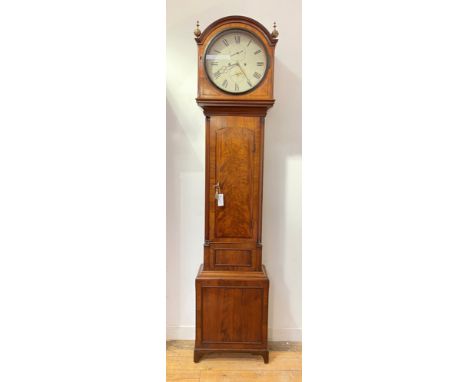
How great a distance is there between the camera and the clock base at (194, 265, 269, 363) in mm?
1756

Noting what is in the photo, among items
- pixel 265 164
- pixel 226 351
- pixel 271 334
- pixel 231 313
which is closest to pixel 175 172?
pixel 265 164

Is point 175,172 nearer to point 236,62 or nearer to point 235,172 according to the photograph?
point 235,172

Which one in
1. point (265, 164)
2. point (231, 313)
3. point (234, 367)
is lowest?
point (234, 367)

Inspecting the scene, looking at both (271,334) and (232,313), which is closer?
(232,313)

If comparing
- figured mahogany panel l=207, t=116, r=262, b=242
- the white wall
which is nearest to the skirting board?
the white wall

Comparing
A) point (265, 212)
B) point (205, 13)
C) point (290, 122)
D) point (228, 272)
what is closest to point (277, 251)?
point (265, 212)

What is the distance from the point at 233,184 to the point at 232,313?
0.70 metres

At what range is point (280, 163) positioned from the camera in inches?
78.7

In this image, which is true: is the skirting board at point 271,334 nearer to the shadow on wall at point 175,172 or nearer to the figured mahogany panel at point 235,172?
the shadow on wall at point 175,172

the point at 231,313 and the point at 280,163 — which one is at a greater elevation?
the point at 280,163

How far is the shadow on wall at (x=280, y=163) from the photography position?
6.51ft

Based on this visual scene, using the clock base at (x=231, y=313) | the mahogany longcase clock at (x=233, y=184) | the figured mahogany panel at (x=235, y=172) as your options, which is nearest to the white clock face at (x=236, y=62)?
the mahogany longcase clock at (x=233, y=184)

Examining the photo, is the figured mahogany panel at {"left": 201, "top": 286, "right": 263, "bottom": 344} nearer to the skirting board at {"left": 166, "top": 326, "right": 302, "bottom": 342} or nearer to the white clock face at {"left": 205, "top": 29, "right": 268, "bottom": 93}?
the skirting board at {"left": 166, "top": 326, "right": 302, "bottom": 342}

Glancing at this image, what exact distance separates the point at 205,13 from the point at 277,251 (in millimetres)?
1525
